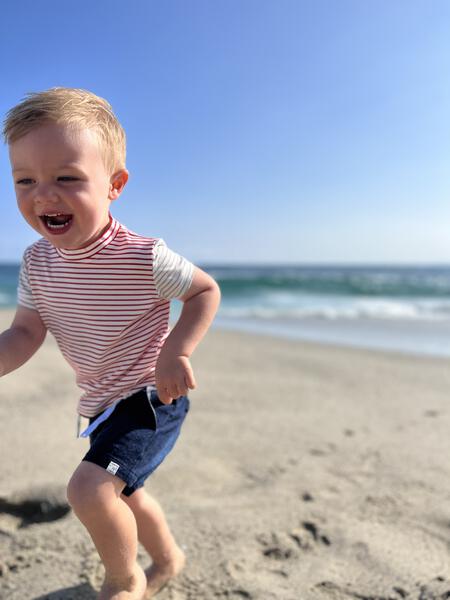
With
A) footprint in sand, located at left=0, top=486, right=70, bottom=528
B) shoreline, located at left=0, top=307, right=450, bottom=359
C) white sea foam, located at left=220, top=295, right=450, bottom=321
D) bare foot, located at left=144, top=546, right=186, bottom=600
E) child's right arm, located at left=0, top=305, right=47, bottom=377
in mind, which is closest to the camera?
child's right arm, located at left=0, top=305, right=47, bottom=377

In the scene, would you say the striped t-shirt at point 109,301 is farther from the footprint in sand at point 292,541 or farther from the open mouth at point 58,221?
the footprint in sand at point 292,541

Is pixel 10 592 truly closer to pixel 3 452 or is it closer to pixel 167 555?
pixel 167 555

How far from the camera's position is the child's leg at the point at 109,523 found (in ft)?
5.27

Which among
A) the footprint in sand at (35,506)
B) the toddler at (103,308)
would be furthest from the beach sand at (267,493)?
the toddler at (103,308)

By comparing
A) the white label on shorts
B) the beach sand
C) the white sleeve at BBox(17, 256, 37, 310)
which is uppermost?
the white sleeve at BBox(17, 256, 37, 310)

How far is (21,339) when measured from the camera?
1.88 meters

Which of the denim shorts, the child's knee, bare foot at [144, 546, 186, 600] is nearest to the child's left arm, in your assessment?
the denim shorts

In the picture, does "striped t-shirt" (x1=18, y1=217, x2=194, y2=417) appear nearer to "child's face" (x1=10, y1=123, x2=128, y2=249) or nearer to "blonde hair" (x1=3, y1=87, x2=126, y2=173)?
"child's face" (x1=10, y1=123, x2=128, y2=249)

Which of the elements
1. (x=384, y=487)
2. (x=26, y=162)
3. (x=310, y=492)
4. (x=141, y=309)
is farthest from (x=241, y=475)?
(x=26, y=162)

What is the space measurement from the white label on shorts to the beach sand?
58 centimetres

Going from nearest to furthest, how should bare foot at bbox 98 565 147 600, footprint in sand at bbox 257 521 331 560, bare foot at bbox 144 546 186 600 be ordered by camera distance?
bare foot at bbox 98 565 147 600 < bare foot at bbox 144 546 186 600 < footprint in sand at bbox 257 521 331 560

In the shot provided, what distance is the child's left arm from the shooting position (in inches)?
62.8

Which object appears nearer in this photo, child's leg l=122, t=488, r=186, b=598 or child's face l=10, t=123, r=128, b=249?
child's face l=10, t=123, r=128, b=249

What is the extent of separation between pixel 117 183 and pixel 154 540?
122 centimetres
